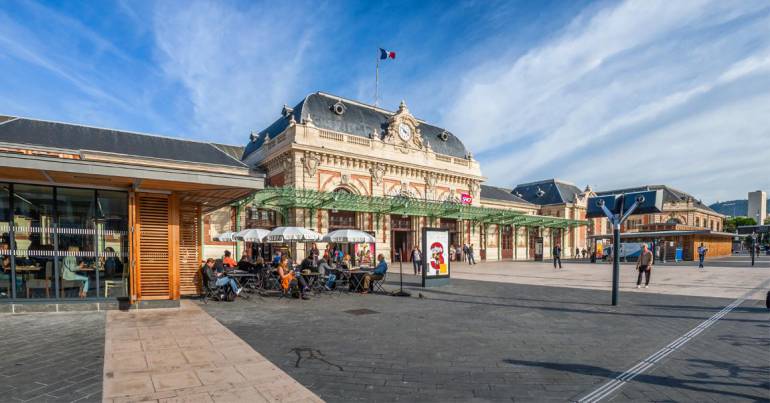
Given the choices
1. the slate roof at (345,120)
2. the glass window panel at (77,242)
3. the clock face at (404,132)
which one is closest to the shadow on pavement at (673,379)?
the glass window panel at (77,242)

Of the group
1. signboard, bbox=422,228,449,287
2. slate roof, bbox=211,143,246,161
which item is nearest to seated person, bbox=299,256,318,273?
signboard, bbox=422,228,449,287

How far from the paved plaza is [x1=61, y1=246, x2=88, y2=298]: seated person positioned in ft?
2.91

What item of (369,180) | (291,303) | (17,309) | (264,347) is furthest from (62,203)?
(369,180)

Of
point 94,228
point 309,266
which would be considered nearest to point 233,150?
point 309,266

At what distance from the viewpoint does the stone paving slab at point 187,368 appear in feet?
13.4

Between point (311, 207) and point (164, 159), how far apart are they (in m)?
9.23

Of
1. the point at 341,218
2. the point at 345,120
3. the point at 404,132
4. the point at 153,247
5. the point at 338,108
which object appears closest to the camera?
the point at 153,247

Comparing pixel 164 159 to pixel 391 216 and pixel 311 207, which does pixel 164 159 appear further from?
pixel 391 216

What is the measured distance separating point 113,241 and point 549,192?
52632mm

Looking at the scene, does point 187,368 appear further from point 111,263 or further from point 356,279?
Result: point 356,279

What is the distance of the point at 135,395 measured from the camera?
13.3 ft

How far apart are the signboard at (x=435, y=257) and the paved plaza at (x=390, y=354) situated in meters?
4.04

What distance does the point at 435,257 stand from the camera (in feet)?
46.5

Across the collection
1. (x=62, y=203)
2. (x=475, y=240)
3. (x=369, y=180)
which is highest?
(x=369, y=180)
